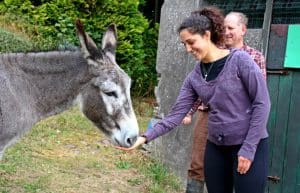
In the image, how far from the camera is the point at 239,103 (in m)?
3.04

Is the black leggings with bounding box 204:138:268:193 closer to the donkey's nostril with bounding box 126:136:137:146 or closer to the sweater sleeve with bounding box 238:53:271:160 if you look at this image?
the sweater sleeve with bounding box 238:53:271:160

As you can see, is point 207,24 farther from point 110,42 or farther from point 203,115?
point 203,115

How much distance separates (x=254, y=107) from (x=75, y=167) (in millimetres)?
3676

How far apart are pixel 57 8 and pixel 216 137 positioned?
6944mm

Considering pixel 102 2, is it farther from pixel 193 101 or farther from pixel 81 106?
pixel 193 101

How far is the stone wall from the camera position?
18.9 ft

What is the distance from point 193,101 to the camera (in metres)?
3.46

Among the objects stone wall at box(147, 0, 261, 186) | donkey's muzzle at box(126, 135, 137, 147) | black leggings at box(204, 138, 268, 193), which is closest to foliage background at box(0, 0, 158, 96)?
stone wall at box(147, 0, 261, 186)

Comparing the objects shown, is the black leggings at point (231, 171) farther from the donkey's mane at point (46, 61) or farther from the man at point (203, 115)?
the donkey's mane at point (46, 61)

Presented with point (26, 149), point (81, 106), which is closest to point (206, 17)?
point (81, 106)

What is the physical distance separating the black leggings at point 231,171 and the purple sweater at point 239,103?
0.10 metres

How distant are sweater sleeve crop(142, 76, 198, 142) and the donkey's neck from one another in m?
0.93

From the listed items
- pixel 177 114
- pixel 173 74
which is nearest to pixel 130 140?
pixel 177 114

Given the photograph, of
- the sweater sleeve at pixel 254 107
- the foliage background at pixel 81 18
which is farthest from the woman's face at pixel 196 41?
the foliage background at pixel 81 18
